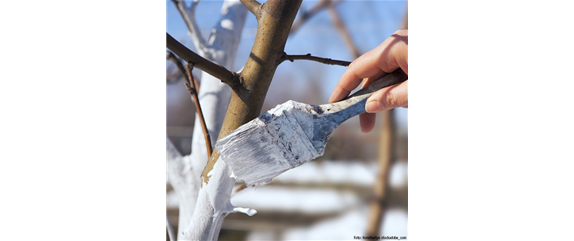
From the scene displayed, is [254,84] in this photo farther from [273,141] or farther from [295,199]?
[295,199]

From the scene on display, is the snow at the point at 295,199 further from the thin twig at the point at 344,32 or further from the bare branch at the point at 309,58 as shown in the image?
the bare branch at the point at 309,58

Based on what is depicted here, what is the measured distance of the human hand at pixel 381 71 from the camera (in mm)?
423

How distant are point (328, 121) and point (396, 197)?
8.76ft

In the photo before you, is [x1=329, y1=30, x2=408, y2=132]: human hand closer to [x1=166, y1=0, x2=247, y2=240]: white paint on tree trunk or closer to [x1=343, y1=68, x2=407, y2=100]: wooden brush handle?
[x1=343, y1=68, x2=407, y2=100]: wooden brush handle

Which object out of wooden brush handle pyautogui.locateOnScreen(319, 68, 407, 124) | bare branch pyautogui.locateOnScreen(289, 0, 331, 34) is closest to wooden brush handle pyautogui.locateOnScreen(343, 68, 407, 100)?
wooden brush handle pyautogui.locateOnScreen(319, 68, 407, 124)

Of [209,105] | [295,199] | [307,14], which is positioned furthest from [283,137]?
[295,199]

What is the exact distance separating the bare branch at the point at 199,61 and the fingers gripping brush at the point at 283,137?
0.21 ft

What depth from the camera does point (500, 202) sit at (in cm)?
31

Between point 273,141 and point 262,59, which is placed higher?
point 262,59

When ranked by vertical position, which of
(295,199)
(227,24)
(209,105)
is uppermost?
(295,199)

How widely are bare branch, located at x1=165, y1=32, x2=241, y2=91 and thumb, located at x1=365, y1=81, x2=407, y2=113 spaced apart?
0.14 meters

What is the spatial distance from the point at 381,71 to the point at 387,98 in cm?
5

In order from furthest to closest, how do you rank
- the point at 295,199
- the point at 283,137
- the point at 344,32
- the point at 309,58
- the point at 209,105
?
the point at 295,199, the point at 344,32, the point at 209,105, the point at 309,58, the point at 283,137

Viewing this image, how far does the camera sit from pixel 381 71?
469mm
